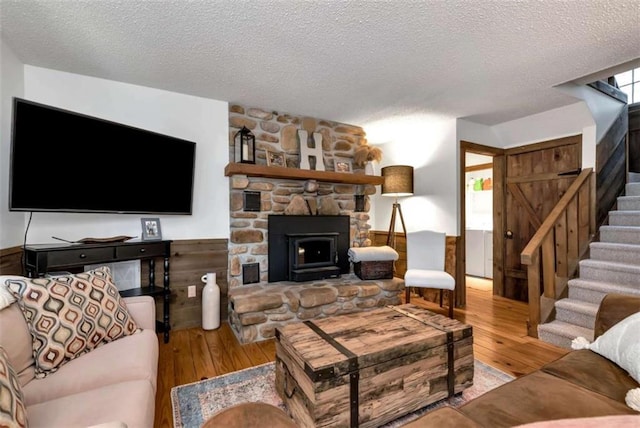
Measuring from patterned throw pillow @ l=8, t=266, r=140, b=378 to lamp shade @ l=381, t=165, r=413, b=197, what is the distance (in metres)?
3.06

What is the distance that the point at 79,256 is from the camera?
6.72 ft

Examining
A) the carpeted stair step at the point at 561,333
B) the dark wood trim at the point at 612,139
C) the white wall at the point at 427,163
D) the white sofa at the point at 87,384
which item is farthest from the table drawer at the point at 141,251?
the dark wood trim at the point at 612,139

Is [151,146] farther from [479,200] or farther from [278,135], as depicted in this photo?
[479,200]

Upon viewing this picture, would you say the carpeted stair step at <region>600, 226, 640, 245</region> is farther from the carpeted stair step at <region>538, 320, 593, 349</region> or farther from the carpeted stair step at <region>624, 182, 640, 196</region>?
the carpeted stair step at <region>538, 320, 593, 349</region>

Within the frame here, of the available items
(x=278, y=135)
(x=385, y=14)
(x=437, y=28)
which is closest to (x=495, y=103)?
(x=437, y=28)

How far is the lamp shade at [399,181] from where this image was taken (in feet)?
12.2

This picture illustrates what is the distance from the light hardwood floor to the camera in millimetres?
2047

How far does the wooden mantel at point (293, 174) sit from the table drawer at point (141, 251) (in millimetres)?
993

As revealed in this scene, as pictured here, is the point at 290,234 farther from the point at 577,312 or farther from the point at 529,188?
the point at 529,188

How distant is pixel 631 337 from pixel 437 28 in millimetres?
1927

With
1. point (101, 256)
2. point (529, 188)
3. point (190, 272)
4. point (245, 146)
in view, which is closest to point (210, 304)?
point (190, 272)

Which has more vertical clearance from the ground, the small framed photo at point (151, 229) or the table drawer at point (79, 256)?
the small framed photo at point (151, 229)

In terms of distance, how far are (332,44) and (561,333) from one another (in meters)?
3.04

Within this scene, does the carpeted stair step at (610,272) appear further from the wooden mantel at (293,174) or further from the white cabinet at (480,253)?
the wooden mantel at (293,174)
